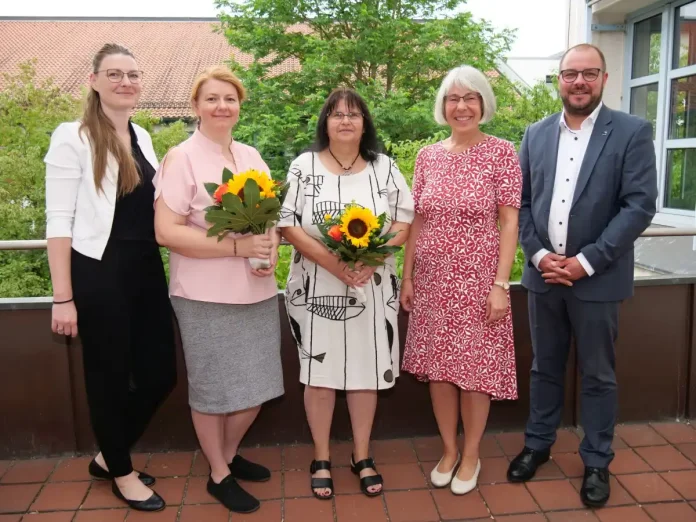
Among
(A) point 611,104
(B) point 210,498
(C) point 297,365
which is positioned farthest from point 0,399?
(A) point 611,104

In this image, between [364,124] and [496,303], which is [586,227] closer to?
[496,303]

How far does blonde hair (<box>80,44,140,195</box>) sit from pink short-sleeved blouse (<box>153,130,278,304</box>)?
0.41 feet

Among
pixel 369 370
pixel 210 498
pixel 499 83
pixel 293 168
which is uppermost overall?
pixel 499 83

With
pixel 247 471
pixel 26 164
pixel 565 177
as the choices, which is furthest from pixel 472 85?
pixel 26 164

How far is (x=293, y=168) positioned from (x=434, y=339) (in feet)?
3.42

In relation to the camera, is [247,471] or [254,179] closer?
[254,179]

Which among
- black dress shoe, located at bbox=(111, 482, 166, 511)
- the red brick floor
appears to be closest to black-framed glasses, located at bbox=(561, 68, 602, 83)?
the red brick floor

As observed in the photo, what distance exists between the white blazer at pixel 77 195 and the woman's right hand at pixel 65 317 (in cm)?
24

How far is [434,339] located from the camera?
2879 millimetres

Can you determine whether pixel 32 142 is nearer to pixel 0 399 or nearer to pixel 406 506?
pixel 0 399

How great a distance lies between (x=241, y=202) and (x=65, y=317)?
906 mm

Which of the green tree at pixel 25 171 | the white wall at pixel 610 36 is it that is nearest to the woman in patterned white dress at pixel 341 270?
the green tree at pixel 25 171

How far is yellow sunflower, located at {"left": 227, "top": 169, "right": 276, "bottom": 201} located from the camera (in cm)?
238

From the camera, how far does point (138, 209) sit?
2.62 meters
